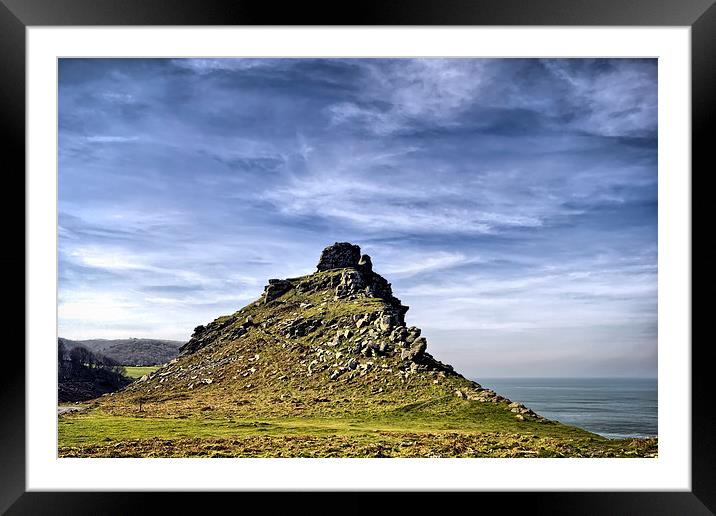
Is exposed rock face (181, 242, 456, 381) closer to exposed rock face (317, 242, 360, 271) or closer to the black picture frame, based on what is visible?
exposed rock face (317, 242, 360, 271)

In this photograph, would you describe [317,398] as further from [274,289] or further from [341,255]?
[341,255]

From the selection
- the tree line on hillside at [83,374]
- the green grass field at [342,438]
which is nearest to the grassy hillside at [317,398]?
the green grass field at [342,438]

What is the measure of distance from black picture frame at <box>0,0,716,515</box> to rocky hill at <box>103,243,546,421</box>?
32.5ft

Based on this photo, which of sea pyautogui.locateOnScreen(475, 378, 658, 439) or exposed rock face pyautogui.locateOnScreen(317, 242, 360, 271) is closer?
sea pyautogui.locateOnScreen(475, 378, 658, 439)

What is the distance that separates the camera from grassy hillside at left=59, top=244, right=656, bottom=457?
10977 millimetres

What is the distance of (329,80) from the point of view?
14.7m

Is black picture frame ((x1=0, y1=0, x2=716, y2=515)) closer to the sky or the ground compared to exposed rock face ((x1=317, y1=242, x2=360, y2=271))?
closer to the ground

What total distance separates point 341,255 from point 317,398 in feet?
23.8

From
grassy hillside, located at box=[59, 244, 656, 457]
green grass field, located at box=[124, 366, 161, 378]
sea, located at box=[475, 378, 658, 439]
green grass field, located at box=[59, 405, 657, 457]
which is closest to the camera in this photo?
green grass field, located at box=[59, 405, 657, 457]

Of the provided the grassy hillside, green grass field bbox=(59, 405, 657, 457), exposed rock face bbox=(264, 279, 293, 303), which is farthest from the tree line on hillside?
exposed rock face bbox=(264, 279, 293, 303)

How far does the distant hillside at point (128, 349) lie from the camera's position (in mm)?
18547
